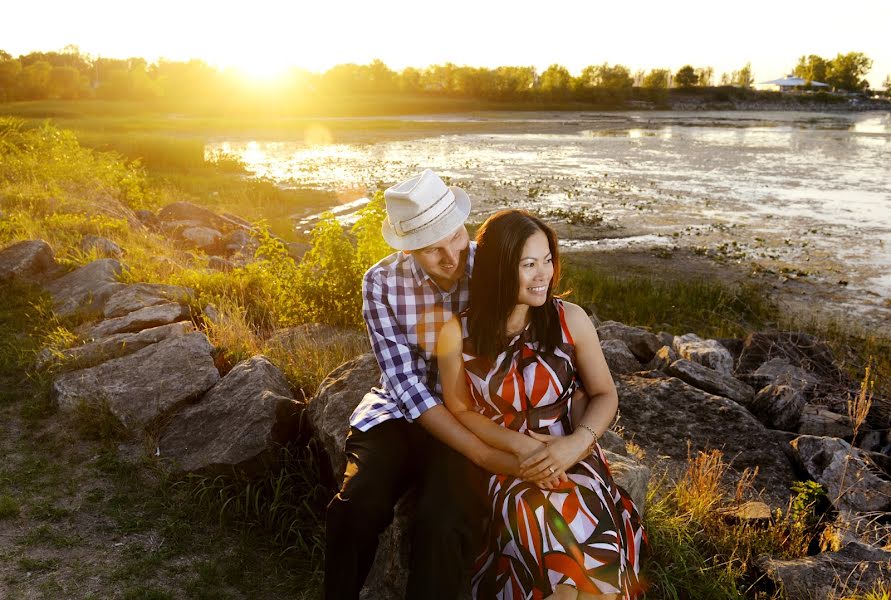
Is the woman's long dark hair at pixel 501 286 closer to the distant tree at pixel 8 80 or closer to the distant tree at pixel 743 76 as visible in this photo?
the distant tree at pixel 8 80

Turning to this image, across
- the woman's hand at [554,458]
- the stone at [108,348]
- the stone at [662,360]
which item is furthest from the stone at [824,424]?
the stone at [108,348]

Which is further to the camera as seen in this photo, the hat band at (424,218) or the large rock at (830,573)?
the large rock at (830,573)

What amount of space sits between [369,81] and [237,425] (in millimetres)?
93966

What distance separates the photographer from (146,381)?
491 centimetres

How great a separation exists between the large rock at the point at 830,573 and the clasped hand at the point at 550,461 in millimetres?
1459

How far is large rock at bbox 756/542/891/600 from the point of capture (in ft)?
10.5

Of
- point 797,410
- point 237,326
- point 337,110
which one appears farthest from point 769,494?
point 337,110

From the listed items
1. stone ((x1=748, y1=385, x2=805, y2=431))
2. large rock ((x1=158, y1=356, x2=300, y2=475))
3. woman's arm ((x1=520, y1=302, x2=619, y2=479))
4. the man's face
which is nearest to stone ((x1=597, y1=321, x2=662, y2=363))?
stone ((x1=748, y1=385, x2=805, y2=431))

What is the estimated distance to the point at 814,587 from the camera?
3213 mm

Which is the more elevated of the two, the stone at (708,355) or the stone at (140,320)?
the stone at (140,320)

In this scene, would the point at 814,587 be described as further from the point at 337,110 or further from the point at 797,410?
the point at 337,110

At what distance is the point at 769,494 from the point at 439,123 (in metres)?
47.4

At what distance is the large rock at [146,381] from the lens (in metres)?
4.71

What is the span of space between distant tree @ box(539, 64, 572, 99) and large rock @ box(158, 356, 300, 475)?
8335 centimetres
